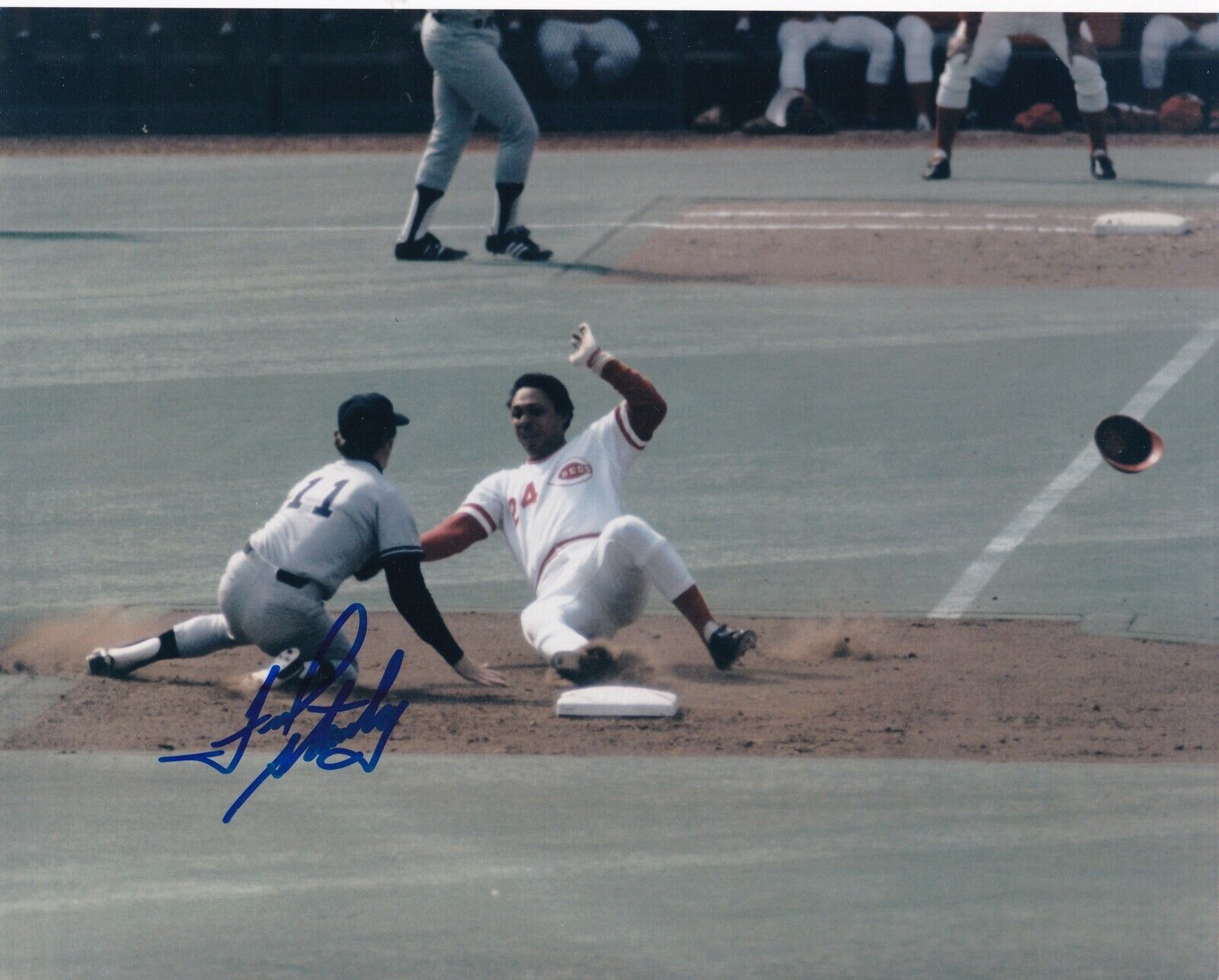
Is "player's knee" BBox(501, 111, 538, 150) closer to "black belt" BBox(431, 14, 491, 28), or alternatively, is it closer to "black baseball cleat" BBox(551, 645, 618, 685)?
"black belt" BBox(431, 14, 491, 28)

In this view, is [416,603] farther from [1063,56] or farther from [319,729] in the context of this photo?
[1063,56]

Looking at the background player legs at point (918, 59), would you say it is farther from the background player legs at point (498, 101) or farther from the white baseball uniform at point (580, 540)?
the white baseball uniform at point (580, 540)

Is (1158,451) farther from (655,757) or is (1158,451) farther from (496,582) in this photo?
(655,757)

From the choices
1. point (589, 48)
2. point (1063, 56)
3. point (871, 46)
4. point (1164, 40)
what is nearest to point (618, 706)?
point (1063, 56)

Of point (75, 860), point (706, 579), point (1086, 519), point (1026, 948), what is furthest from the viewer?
point (1086, 519)

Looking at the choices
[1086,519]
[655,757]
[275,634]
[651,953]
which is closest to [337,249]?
[1086,519]

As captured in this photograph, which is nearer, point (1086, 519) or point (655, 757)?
point (655, 757)
